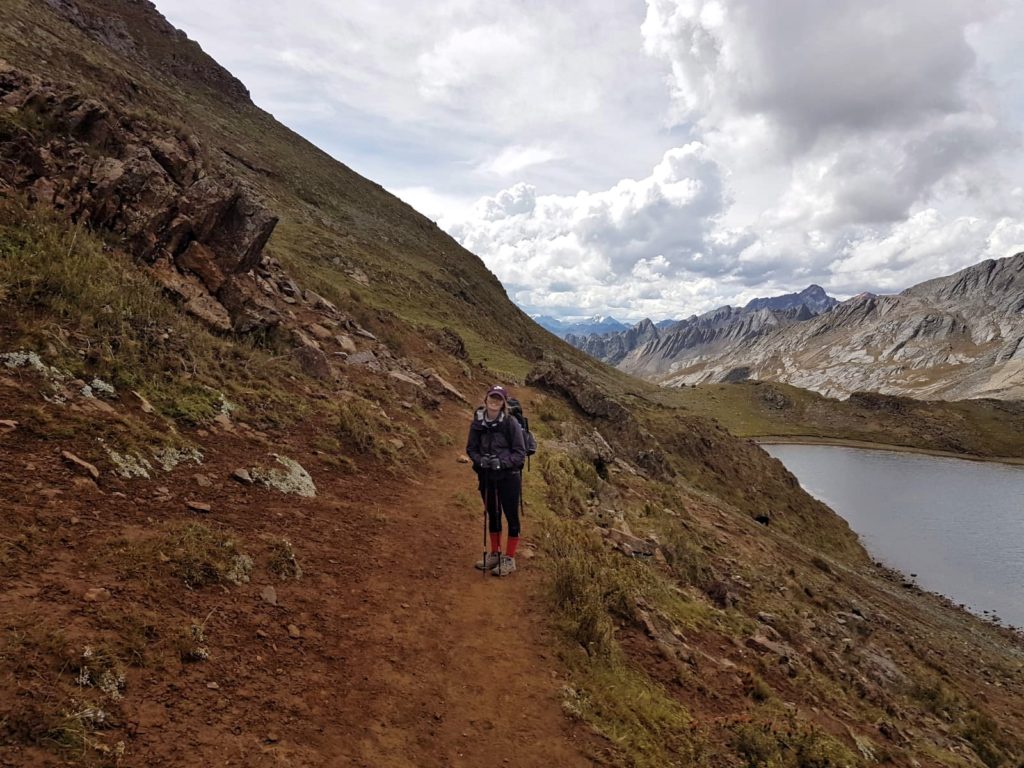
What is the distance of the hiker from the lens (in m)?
9.99

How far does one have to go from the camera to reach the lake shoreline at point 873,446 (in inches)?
4980

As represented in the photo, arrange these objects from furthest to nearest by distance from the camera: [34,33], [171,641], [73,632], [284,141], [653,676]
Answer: [284,141] → [34,33] → [653,676] → [171,641] → [73,632]

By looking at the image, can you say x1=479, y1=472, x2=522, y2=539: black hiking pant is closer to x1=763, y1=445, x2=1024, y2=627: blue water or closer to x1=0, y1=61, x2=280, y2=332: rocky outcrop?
x1=0, y1=61, x2=280, y2=332: rocky outcrop

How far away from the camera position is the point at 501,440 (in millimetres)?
10047

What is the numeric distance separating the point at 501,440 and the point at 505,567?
2.54 m

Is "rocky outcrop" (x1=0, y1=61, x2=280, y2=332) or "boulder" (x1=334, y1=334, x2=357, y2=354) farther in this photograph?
"boulder" (x1=334, y1=334, x2=357, y2=354)

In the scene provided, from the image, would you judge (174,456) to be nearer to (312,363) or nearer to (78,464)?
(78,464)

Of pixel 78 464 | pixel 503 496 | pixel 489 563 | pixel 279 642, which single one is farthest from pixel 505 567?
pixel 78 464

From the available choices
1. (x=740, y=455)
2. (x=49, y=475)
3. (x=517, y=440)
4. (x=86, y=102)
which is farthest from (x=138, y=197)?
(x=740, y=455)

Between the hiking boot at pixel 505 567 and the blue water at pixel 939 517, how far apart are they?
43.4 meters

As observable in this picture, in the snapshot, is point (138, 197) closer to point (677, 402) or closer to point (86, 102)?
point (86, 102)

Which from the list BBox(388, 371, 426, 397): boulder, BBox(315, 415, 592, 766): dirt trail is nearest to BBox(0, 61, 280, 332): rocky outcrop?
BBox(388, 371, 426, 397): boulder

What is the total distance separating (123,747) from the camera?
4.40 meters

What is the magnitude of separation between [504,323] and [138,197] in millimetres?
70403
